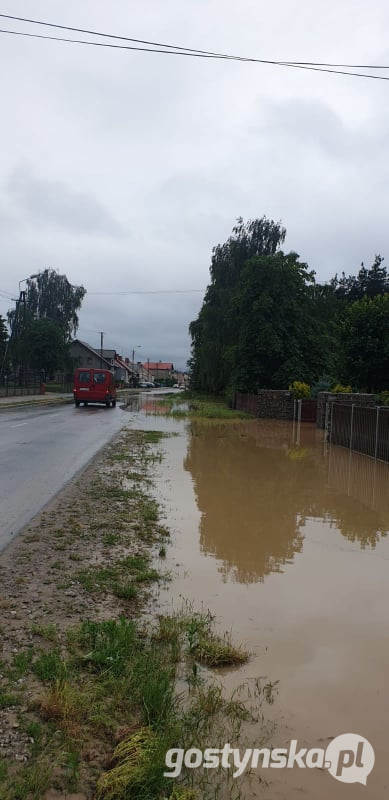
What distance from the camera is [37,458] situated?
13.2 meters

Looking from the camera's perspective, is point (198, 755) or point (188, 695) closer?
point (198, 755)

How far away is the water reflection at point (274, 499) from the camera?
672 cm

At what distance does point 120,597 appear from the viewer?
4988 mm

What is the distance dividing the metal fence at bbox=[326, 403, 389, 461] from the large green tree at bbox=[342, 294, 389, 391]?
3.44 meters

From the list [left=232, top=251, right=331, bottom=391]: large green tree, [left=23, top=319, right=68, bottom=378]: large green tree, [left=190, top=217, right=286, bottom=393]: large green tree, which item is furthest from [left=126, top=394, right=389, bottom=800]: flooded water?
[left=23, top=319, right=68, bottom=378]: large green tree

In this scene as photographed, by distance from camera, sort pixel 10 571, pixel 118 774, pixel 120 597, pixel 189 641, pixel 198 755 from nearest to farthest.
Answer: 1. pixel 118 774
2. pixel 198 755
3. pixel 189 641
4. pixel 120 597
5. pixel 10 571

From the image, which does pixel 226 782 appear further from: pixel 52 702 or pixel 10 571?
pixel 10 571

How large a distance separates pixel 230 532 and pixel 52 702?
4.40 metres

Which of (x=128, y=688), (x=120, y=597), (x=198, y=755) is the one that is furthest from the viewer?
(x=120, y=597)

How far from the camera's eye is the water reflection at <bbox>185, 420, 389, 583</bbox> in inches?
265

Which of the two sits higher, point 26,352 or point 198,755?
point 26,352

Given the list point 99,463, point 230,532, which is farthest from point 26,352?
point 230,532

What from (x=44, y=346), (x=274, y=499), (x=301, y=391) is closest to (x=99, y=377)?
(x=301, y=391)

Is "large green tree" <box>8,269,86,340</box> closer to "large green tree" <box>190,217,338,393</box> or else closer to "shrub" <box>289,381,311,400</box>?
"large green tree" <box>190,217,338,393</box>
